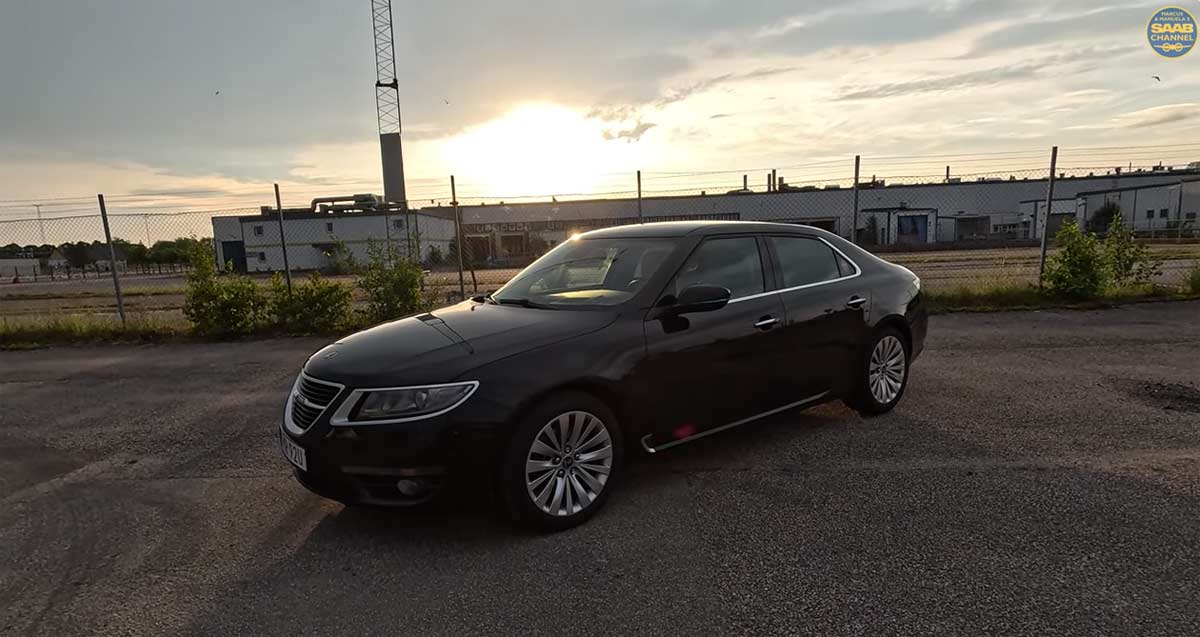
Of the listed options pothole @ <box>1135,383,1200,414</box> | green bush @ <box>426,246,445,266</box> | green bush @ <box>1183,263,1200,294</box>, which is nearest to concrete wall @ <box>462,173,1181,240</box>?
green bush @ <box>426,246,445,266</box>

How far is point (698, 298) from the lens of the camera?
3.66 m

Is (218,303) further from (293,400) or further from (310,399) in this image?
(310,399)

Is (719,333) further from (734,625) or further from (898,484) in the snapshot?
(734,625)

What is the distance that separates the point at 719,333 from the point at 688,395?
1.42 ft

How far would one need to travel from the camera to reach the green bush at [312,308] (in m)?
9.97

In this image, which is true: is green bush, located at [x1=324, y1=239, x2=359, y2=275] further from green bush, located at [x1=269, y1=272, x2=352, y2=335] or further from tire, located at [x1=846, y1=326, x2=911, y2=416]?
tire, located at [x1=846, y1=326, x2=911, y2=416]

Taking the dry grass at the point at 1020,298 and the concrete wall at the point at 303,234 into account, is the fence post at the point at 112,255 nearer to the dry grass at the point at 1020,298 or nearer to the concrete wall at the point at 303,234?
the dry grass at the point at 1020,298

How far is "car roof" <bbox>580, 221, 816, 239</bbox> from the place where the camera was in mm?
4332

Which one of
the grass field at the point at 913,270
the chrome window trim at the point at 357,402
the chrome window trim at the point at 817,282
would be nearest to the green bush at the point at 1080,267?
the grass field at the point at 913,270

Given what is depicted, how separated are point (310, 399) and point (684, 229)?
252 cm

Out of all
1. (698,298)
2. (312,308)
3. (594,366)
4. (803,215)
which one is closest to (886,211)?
(803,215)

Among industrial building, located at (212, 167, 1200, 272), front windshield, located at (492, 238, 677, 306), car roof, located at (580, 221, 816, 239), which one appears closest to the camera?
front windshield, located at (492, 238, 677, 306)

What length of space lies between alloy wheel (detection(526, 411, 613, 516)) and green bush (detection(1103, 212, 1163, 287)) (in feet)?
35.2

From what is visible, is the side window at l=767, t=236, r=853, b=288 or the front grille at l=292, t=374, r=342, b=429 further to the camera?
the side window at l=767, t=236, r=853, b=288
